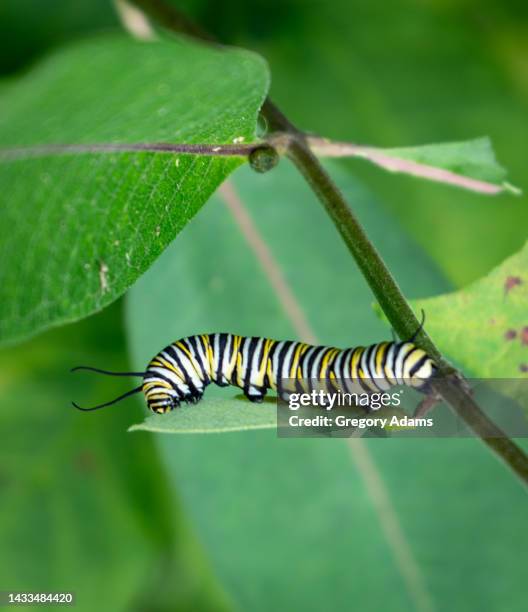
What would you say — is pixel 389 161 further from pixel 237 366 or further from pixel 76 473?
pixel 76 473

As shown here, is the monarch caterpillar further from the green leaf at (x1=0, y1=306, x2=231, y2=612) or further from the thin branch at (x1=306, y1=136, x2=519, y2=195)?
the green leaf at (x1=0, y1=306, x2=231, y2=612)

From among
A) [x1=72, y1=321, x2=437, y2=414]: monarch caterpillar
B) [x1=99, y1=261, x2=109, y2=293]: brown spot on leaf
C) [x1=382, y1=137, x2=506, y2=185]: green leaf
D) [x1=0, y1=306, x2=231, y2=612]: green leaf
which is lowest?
[x1=0, y1=306, x2=231, y2=612]: green leaf

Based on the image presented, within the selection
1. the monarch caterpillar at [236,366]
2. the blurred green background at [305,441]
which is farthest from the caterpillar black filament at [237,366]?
the blurred green background at [305,441]

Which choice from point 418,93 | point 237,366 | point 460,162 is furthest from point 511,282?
point 418,93

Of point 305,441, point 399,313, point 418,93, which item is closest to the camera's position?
point 399,313

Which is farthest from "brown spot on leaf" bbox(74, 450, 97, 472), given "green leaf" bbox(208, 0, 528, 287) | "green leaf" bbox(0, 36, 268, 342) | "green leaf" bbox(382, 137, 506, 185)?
"green leaf" bbox(382, 137, 506, 185)

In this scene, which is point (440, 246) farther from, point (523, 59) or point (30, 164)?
point (30, 164)

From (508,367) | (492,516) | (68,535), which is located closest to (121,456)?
(68,535)
